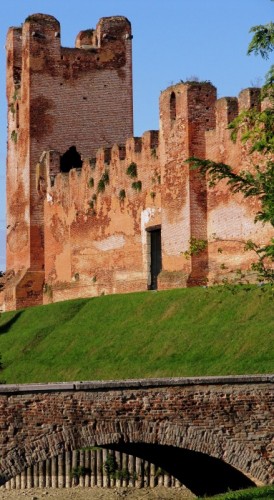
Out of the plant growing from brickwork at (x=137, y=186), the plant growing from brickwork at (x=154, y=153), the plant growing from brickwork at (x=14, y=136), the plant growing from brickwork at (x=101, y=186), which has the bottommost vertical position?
the plant growing from brickwork at (x=137, y=186)

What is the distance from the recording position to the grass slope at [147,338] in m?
33.4

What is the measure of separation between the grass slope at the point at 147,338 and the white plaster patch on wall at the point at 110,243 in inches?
91.5

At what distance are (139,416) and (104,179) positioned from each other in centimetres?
2978

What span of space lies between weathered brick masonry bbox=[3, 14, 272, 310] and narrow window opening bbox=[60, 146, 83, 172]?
0.04m

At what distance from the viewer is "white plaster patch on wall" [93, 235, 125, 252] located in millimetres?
48969

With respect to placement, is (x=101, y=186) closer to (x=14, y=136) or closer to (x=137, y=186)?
(x=137, y=186)

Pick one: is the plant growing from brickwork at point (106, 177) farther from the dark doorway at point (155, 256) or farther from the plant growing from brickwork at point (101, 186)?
the dark doorway at point (155, 256)

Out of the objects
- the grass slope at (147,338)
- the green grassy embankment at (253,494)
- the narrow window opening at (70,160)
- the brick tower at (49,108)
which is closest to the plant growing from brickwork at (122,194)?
the grass slope at (147,338)

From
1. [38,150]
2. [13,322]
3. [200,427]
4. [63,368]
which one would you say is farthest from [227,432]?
[38,150]

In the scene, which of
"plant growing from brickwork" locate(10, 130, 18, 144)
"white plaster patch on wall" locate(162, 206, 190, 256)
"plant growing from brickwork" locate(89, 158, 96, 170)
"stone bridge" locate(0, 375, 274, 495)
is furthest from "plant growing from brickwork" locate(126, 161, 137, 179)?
"stone bridge" locate(0, 375, 274, 495)

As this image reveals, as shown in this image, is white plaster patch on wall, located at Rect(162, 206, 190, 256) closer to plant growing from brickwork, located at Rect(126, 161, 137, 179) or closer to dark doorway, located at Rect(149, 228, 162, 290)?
dark doorway, located at Rect(149, 228, 162, 290)

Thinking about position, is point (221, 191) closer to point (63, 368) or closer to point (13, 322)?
point (63, 368)

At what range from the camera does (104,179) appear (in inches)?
1996

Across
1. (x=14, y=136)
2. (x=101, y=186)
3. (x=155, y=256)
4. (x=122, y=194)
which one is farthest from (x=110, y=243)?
(x=14, y=136)
